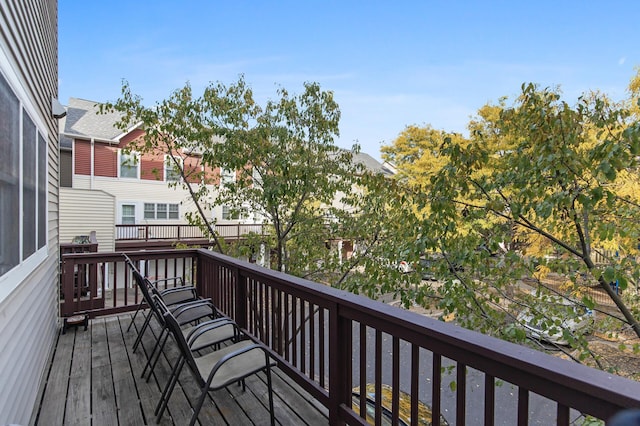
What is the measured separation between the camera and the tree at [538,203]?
264 cm

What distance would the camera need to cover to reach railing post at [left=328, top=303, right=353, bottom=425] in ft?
6.45

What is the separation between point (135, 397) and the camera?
8.39 ft

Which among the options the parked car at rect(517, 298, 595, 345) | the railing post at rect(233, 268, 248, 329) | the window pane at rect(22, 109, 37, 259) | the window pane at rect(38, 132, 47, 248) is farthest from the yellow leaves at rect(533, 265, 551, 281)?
the window pane at rect(38, 132, 47, 248)

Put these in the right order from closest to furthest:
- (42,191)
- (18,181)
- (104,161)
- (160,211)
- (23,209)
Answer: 1. (18,181)
2. (23,209)
3. (42,191)
4. (104,161)
5. (160,211)

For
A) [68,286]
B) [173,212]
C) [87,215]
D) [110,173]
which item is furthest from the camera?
[173,212]

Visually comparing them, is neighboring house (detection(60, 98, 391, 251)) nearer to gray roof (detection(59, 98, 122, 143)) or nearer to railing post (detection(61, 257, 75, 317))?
gray roof (detection(59, 98, 122, 143))

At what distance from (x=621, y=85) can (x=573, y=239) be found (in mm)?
5415

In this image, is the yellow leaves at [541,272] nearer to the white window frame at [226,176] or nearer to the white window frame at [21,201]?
the white window frame at [226,176]

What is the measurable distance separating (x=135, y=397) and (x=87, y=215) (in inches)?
415

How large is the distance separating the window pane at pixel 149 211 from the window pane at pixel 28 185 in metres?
13.1

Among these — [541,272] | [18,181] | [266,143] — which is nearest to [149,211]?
[266,143]

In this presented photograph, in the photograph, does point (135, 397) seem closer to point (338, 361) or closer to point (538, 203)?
point (338, 361)

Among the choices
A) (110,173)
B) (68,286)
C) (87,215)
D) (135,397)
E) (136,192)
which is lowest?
(135,397)

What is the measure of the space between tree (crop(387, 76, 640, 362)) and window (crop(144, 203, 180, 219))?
14.1m
